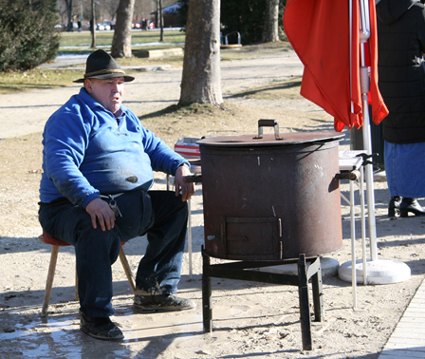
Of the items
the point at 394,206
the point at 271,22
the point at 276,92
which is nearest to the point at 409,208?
the point at 394,206

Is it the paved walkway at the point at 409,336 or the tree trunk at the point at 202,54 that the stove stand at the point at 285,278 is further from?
the tree trunk at the point at 202,54

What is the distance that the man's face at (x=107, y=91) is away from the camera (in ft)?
13.1

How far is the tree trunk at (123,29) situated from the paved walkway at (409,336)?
903 inches

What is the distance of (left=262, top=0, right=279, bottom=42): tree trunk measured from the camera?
3166 centimetres

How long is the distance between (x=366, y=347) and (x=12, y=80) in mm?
19185

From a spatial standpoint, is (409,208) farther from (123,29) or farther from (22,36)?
(123,29)

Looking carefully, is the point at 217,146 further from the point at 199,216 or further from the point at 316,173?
the point at 199,216

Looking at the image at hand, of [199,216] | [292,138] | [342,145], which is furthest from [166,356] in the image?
[342,145]

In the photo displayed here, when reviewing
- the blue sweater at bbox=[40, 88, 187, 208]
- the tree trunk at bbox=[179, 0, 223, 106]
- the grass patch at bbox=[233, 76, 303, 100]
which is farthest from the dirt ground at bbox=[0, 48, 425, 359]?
the grass patch at bbox=[233, 76, 303, 100]

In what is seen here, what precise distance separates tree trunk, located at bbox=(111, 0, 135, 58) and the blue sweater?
2213 centimetres

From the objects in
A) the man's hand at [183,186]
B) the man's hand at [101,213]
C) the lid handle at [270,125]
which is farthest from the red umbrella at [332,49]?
the man's hand at [101,213]

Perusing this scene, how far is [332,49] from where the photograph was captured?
405 centimetres

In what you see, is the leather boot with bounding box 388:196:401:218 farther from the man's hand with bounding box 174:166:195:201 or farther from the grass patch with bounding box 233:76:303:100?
the grass patch with bounding box 233:76:303:100

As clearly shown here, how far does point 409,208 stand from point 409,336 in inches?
108
